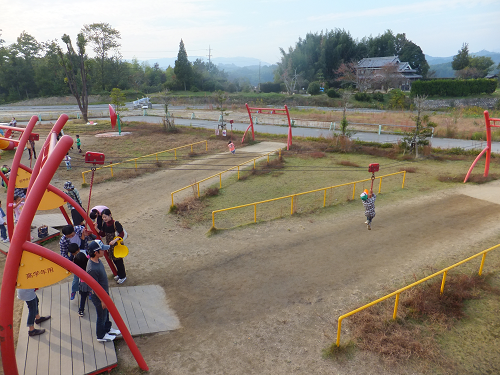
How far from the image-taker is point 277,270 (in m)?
9.79

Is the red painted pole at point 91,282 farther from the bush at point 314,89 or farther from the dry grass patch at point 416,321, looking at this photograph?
the bush at point 314,89

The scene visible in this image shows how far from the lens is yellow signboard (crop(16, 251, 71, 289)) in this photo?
5020 millimetres

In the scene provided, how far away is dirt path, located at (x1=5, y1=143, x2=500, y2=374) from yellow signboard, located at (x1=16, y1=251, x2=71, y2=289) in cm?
224

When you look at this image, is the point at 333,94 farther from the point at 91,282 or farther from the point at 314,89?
the point at 91,282

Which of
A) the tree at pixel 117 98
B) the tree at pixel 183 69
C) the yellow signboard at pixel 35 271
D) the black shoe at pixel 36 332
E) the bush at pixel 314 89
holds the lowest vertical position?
the black shoe at pixel 36 332

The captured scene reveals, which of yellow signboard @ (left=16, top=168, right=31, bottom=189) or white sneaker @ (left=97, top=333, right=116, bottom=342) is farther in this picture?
yellow signboard @ (left=16, top=168, right=31, bottom=189)

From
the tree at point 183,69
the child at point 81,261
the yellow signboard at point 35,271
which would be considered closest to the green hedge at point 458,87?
the tree at point 183,69

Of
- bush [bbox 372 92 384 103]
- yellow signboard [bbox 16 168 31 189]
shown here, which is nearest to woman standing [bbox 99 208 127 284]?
yellow signboard [bbox 16 168 31 189]

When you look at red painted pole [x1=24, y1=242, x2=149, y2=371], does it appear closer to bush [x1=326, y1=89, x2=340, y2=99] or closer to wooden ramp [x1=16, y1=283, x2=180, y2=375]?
wooden ramp [x1=16, y1=283, x2=180, y2=375]

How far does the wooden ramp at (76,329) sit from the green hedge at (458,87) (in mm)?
55475

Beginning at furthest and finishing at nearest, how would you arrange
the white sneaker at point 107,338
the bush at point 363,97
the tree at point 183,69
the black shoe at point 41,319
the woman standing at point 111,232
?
the tree at point 183,69
the bush at point 363,97
the woman standing at point 111,232
the black shoe at point 41,319
the white sneaker at point 107,338

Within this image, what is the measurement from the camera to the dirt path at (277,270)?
6.61 m

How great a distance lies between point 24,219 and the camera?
4.84 m

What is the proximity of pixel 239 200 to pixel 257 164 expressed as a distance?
5929 mm
